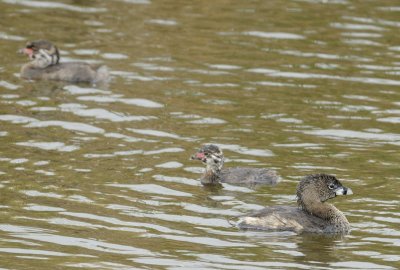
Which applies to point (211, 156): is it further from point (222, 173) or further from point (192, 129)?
point (192, 129)

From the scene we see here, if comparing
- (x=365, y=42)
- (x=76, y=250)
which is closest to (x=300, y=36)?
(x=365, y=42)

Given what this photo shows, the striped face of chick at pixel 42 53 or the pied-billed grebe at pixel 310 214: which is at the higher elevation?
the striped face of chick at pixel 42 53

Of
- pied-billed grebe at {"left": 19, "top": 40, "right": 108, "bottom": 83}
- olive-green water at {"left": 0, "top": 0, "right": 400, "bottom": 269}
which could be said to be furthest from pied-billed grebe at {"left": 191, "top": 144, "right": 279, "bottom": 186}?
pied-billed grebe at {"left": 19, "top": 40, "right": 108, "bottom": 83}

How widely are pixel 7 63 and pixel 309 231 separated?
10.0m

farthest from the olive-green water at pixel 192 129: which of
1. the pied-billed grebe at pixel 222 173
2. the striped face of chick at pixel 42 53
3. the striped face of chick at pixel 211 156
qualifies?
the striped face of chick at pixel 42 53

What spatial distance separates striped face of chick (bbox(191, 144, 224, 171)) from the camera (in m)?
17.9

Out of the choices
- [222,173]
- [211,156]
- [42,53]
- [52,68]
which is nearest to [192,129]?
[222,173]

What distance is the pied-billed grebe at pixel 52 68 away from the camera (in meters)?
22.9

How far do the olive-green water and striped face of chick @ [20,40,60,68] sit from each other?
442 mm

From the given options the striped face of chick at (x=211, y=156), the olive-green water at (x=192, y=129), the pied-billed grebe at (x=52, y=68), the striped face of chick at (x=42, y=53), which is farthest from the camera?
the striped face of chick at (x=42, y=53)

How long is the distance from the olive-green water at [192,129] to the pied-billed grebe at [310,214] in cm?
15

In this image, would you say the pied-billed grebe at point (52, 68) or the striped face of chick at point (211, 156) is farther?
the pied-billed grebe at point (52, 68)

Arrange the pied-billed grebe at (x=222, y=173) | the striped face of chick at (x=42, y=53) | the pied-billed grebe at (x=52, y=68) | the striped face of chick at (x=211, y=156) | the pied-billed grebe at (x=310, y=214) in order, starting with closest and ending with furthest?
the pied-billed grebe at (x=310, y=214), the pied-billed grebe at (x=222, y=173), the striped face of chick at (x=211, y=156), the pied-billed grebe at (x=52, y=68), the striped face of chick at (x=42, y=53)

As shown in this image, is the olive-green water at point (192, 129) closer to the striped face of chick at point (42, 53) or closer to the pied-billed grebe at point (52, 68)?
the pied-billed grebe at point (52, 68)
